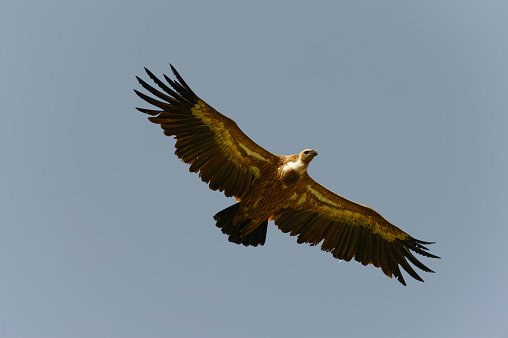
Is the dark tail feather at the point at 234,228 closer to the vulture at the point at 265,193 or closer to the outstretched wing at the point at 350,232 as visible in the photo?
the vulture at the point at 265,193

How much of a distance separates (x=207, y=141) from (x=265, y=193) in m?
1.69

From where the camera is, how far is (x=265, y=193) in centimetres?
1360

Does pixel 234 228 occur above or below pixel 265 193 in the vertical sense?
below

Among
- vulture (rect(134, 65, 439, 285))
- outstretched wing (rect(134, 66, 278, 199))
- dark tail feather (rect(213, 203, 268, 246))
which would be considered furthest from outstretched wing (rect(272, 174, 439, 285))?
outstretched wing (rect(134, 66, 278, 199))

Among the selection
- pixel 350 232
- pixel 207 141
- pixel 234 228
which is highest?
pixel 350 232

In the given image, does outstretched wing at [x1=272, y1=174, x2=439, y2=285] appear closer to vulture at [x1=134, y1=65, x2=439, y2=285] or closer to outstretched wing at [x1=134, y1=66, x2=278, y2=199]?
vulture at [x1=134, y1=65, x2=439, y2=285]

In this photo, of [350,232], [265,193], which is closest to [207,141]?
[265,193]

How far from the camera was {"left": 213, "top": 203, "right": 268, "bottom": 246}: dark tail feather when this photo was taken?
13.3 metres

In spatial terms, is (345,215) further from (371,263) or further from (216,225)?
(216,225)

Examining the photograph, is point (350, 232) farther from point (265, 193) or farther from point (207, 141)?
point (207, 141)

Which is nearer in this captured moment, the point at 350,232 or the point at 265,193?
the point at 265,193

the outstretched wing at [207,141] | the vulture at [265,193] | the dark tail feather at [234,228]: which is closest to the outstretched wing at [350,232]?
the vulture at [265,193]

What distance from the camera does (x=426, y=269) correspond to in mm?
14500

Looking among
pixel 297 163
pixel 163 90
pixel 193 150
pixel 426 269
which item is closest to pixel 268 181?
pixel 297 163
